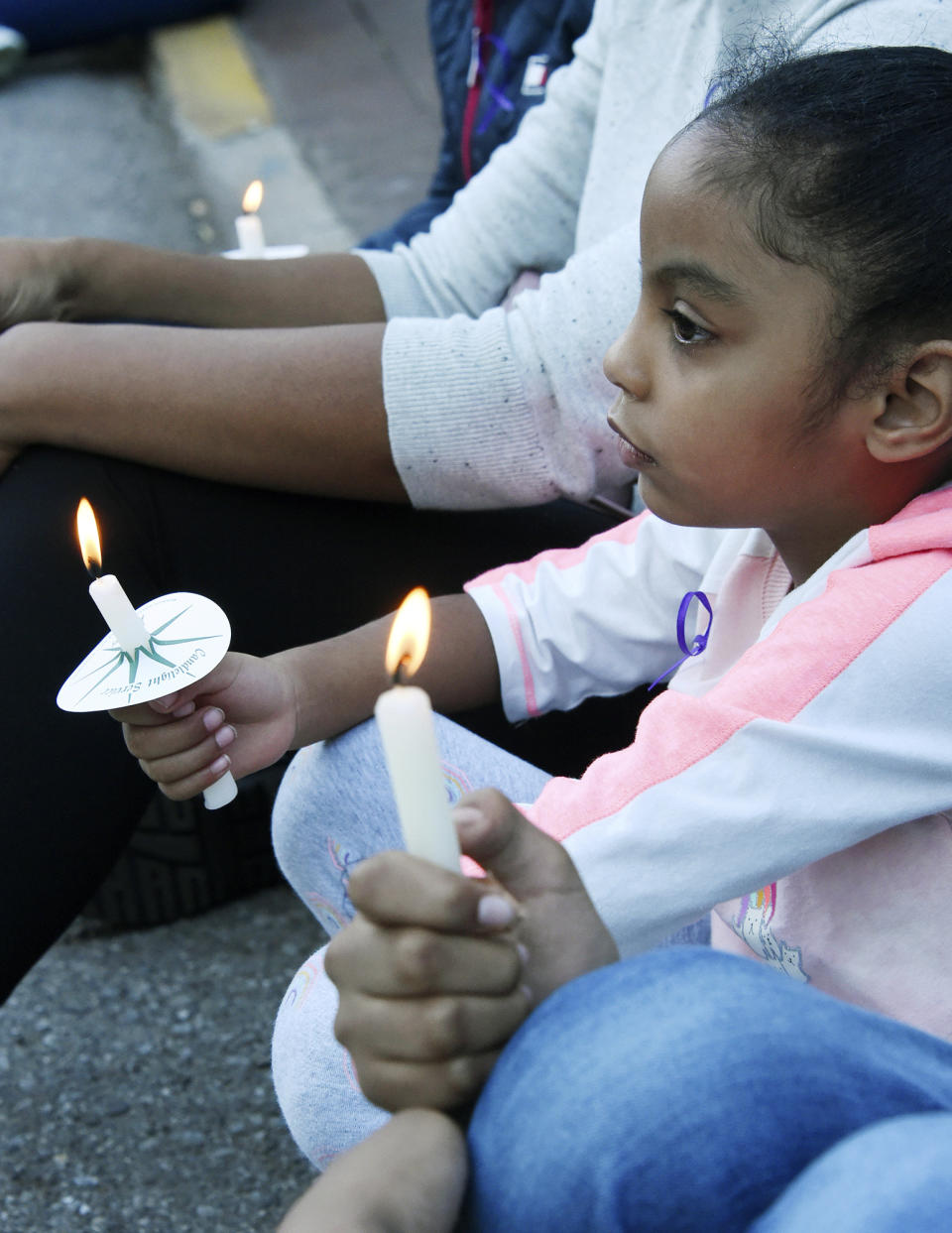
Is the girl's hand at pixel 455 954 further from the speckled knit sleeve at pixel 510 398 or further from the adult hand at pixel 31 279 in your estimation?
the adult hand at pixel 31 279

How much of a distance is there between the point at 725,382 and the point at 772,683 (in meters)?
0.25

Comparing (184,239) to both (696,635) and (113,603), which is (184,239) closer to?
(696,635)

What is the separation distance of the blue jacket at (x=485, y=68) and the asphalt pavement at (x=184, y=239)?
1174mm

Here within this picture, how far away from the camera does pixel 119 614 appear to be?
36.7 inches

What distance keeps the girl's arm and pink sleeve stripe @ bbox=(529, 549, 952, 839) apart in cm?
30

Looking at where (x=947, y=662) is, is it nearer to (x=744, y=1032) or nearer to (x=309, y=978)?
(x=744, y=1032)

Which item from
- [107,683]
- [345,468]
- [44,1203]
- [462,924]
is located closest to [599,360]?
[345,468]

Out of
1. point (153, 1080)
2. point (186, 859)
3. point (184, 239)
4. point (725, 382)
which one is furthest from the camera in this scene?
point (184, 239)

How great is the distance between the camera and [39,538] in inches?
49.7

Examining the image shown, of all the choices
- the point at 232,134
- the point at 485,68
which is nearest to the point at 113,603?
the point at 485,68

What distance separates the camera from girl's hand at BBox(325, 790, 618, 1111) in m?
0.64

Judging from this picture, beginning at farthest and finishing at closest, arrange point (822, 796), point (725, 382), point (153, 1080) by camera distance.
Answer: point (153, 1080) → point (725, 382) → point (822, 796)

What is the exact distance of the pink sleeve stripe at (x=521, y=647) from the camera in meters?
1.29

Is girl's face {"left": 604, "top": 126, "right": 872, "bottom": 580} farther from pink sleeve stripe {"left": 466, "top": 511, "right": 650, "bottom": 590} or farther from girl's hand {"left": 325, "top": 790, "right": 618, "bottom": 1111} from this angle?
girl's hand {"left": 325, "top": 790, "right": 618, "bottom": 1111}
